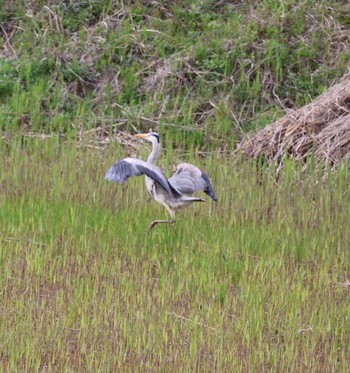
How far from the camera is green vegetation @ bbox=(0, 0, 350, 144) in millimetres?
10312

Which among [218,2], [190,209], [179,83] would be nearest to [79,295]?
[190,209]

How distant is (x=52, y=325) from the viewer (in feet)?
17.0

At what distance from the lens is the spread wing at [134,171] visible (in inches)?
258

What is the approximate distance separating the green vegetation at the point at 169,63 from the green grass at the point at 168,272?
4.48 ft

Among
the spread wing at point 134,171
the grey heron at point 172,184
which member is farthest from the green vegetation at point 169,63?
the spread wing at point 134,171

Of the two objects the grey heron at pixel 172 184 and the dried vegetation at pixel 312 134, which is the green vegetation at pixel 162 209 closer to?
the grey heron at pixel 172 184

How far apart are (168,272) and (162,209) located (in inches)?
63.8

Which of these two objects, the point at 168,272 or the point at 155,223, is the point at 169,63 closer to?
the point at 155,223

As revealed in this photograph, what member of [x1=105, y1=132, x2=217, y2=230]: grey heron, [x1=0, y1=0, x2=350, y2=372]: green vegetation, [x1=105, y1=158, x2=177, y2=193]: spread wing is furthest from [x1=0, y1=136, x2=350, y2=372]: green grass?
[x1=105, y1=158, x2=177, y2=193]: spread wing

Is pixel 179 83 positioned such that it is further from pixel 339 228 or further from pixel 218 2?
pixel 339 228

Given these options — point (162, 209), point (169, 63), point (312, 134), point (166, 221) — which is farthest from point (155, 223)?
point (169, 63)

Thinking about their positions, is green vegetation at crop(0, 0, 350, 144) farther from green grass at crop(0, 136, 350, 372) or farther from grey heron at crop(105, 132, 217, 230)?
grey heron at crop(105, 132, 217, 230)

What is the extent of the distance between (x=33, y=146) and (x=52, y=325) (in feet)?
13.8

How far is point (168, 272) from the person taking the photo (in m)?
6.30
